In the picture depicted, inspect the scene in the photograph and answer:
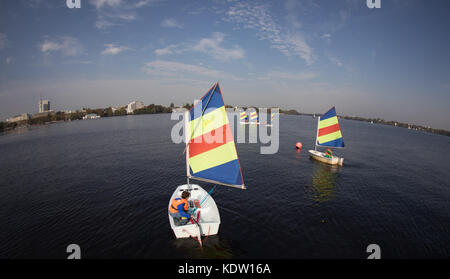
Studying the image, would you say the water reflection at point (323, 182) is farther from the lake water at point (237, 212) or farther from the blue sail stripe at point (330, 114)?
the blue sail stripe at point (330, 114)

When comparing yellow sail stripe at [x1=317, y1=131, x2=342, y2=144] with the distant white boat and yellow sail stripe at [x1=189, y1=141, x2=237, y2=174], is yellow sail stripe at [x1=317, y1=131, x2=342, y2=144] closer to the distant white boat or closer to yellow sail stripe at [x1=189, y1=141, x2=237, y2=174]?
yellow sail stripe at [x1=189, y1=141, x2=237, y2=174]

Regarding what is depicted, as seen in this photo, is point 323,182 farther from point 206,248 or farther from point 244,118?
point 244,118

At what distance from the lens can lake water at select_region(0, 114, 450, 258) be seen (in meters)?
14.0

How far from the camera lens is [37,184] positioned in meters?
25.2

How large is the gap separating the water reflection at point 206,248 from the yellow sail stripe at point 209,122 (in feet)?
26.3

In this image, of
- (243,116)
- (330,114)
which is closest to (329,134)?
(330,114)

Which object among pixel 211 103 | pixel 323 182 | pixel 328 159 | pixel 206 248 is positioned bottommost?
pixel 206 248

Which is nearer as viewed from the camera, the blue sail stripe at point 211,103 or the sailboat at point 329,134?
the blue sail stripe at point 211,103

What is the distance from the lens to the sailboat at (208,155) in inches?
515

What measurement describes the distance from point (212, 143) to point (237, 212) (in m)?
8.59

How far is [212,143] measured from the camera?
14086 millimetres

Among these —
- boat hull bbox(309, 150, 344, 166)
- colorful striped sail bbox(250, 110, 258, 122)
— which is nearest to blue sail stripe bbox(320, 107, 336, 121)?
boat hull bbox(309, 150, 344, 166)

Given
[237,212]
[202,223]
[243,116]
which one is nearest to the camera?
[202,223]

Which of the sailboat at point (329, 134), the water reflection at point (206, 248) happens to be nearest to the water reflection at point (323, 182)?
the sailboat at point (329, 134)
